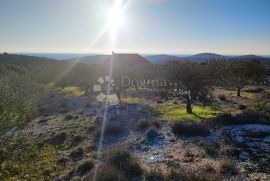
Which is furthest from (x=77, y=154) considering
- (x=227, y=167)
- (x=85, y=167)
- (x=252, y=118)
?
(x=252, y=118)

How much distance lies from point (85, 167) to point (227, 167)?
27.0ft

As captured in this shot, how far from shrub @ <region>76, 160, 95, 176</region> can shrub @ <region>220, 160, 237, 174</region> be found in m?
7.52

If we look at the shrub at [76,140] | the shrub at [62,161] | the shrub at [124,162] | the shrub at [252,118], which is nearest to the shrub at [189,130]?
the shrub at [252,118]

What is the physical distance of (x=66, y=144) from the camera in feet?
81.8

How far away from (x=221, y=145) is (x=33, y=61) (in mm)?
180044

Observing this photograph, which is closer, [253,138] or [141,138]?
[253,138]

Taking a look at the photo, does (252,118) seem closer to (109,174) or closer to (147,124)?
(147,124)

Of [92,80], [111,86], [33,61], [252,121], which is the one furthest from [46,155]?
[33,61]

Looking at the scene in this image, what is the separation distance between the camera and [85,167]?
59.1 feet

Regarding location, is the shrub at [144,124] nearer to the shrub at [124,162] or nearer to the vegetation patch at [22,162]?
the shrub at [124,162]

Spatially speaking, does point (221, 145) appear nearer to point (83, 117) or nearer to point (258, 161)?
point (258, 161)

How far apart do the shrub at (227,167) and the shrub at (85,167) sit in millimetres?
7524

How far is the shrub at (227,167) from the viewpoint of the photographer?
51.7 ft

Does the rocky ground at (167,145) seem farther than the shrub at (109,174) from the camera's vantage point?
Yes
